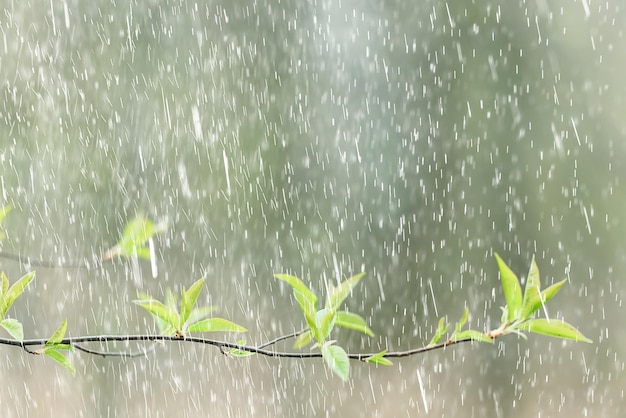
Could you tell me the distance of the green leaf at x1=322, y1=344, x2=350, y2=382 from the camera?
0.45 m

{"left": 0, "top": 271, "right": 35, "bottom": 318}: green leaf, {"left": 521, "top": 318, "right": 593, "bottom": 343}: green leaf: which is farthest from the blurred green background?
{"left": 521, "top": 318, "right": 593, "bottom": 343}: green leaf

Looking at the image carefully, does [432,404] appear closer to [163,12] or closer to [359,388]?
[359,388]

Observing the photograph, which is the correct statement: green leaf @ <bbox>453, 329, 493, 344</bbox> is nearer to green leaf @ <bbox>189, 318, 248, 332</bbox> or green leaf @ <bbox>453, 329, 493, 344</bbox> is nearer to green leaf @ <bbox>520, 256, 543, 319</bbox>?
green leaf @ <bbox>520, 256, 543, 319</bbox>

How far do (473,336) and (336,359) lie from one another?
0.10 metres

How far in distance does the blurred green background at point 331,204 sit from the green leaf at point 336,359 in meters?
2.77

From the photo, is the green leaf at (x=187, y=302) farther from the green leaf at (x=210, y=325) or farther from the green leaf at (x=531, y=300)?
the green leaf at (x=531, y=300)

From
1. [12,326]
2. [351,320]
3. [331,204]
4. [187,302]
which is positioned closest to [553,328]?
[351,320]

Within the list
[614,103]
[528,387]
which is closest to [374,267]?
[528,387]

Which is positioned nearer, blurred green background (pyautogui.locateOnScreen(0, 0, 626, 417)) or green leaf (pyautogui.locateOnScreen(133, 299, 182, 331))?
green leaf (pyautogui.locateOnScreen(133, 299, 182, 331))

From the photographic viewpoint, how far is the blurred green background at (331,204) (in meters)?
3.14

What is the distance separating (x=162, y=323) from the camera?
1.70 feet

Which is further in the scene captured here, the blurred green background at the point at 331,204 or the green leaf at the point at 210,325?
the blurred green background at the point at 331,204

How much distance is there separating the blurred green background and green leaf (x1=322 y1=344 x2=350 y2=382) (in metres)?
2.77

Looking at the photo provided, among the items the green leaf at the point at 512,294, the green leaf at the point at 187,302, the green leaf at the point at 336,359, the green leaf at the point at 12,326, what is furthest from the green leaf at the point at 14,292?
the green leaf at the point at 512,294
